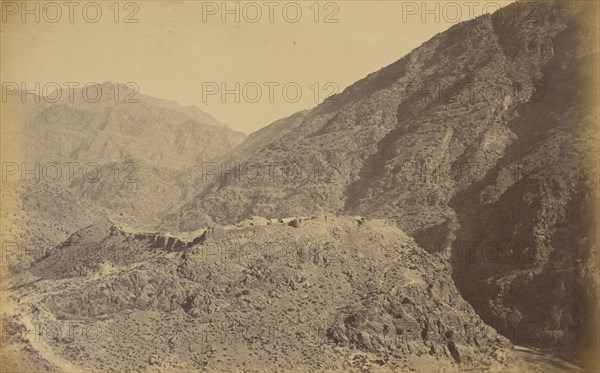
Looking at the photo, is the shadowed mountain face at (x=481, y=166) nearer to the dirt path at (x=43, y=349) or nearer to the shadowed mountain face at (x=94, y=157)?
the shadowed mountain face at (x=94, y=157)

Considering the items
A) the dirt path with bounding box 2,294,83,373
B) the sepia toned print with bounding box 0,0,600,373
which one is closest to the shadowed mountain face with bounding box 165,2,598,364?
the sepia toned print with bounding box 0,0,600,373

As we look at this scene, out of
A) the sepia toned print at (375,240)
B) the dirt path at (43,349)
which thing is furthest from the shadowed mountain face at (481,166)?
the dirt path at (43,349)

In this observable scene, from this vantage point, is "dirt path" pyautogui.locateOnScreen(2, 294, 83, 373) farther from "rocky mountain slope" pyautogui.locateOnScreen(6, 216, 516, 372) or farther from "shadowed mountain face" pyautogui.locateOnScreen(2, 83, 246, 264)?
"shadowed mountain face" pyautogui.locateOnScreen(2, 83, 246, 264)

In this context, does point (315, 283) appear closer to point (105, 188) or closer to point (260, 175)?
point (260, 175)

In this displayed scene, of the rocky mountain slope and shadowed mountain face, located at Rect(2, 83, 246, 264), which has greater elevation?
shadowed mountain face, located at Rect(2, 83, 246, 264)

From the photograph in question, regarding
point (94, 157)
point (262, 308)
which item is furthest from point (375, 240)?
point (94, 157)

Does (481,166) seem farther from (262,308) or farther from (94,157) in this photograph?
(94,157)
